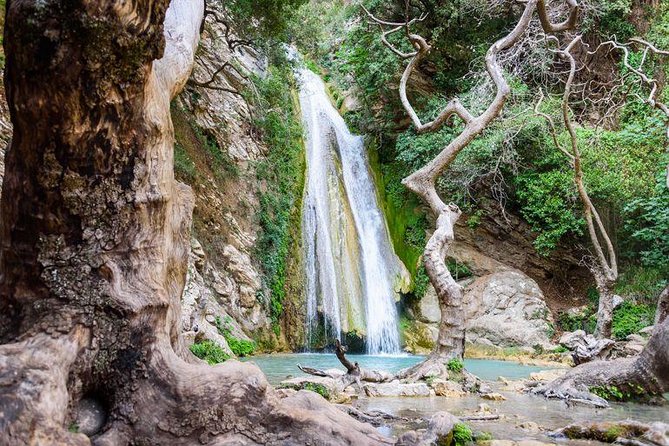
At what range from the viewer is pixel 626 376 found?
5.84 metres

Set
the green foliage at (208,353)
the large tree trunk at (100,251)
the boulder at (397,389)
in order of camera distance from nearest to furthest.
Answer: the large tree trunk at (100,251) → the boulder at (397,389) → the green foliage at (208,353)

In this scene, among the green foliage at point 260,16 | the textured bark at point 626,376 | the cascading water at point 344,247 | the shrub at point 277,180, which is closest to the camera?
the textured bark at point 626,376

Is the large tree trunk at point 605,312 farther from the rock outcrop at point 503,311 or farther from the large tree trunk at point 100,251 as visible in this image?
the large tree trunk at point 100,251

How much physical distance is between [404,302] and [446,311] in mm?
7978

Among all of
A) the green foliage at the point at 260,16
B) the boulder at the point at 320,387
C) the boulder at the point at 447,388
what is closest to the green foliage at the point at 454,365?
the boulder at the point at 447,388

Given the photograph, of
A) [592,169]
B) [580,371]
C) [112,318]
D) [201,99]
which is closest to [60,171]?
[112,318]

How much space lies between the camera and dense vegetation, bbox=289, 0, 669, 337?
14164 mm

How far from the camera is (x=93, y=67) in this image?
212 centimetres

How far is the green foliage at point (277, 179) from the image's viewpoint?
13.4 m

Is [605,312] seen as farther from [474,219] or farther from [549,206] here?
[474,219]

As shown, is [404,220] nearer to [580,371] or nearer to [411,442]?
[580,371]

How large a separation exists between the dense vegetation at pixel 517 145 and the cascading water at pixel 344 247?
107 cm

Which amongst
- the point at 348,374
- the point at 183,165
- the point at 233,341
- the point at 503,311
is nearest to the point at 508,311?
the point at 503,311

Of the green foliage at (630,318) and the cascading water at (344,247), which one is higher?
the cascading water at (344,247)
